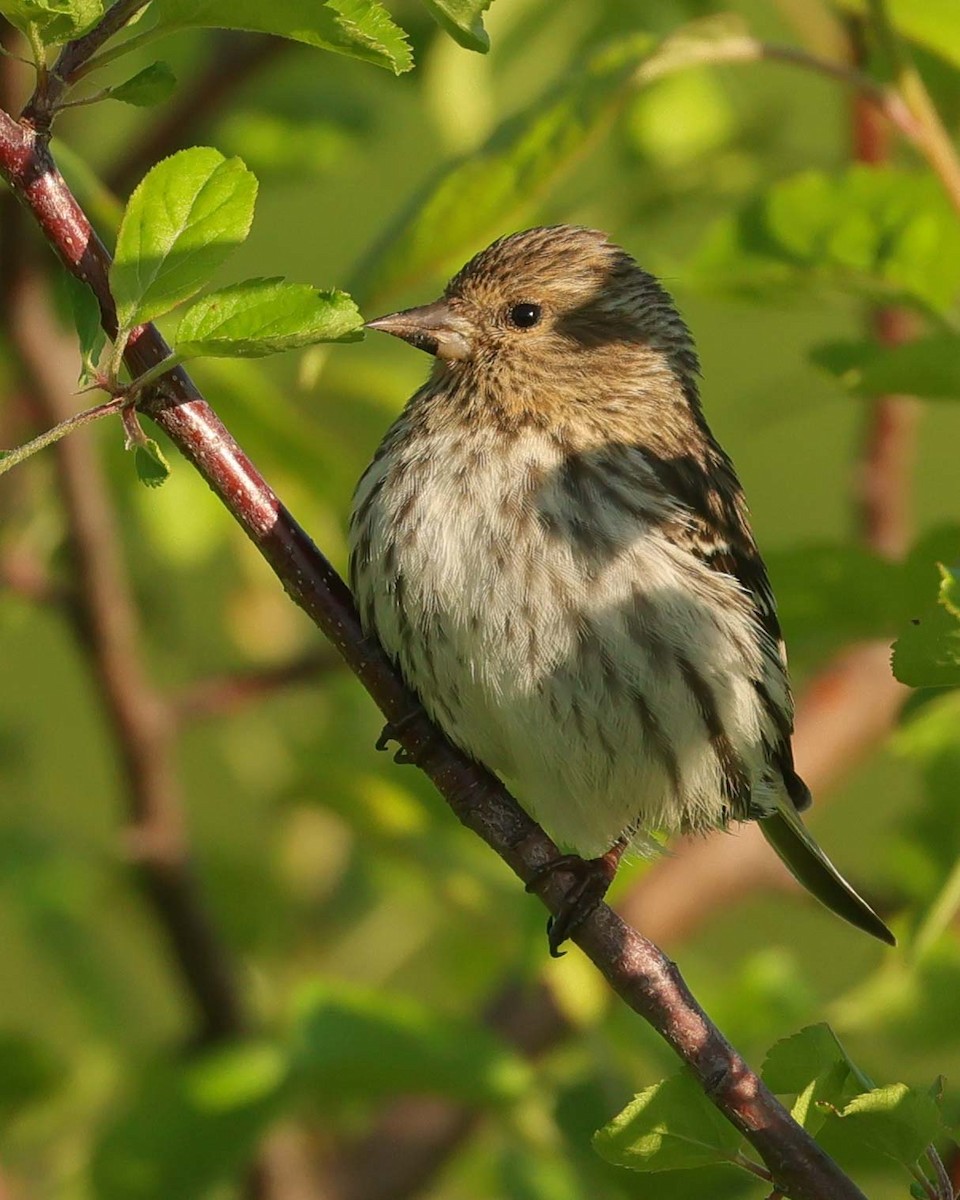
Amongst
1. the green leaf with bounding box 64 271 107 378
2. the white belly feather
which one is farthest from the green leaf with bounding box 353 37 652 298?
the green leaf with bounding box 64 271 107 378

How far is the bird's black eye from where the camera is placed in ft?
13.6

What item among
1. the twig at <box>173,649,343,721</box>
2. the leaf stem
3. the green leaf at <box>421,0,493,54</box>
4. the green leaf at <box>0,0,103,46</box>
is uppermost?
the green leaf at <box>0,0,103,46</box>

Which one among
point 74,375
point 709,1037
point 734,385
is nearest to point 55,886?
point 74,375

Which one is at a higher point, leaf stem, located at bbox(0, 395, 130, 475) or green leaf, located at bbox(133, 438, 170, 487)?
leaf stem, located at bbox(0, 395, 130, 475)

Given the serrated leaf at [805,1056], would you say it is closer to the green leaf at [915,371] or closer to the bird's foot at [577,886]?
the bird's foot at [577,886]

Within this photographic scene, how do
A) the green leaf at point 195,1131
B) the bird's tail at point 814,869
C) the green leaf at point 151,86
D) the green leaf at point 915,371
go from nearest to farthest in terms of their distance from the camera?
the green leaf at point 151,86
the green leaf at point 915,371
the green leaf at point 195,1131
the bird's tail at point 814,869

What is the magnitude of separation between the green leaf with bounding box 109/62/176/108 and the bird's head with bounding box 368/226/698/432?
1643 mm

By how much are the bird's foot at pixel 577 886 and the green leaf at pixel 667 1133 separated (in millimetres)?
453

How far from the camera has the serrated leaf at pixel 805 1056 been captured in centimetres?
226

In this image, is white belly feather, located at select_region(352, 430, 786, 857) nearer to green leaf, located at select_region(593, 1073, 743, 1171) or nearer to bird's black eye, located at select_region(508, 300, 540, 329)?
bird's black eye, located at select_region(508, 300, 540, 329)

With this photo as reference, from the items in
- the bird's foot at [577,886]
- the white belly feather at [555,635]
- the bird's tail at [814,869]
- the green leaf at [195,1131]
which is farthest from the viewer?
the bird's tail at [814,869]

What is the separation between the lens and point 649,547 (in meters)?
3.63

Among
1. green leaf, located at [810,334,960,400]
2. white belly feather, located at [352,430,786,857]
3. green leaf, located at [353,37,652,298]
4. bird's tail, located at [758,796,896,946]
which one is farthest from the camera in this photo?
bird's tail, located at [758,796,896,946]

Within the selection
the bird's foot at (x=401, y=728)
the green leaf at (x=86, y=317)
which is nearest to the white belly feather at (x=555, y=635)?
the bird's foot at (x=401, y=728)
